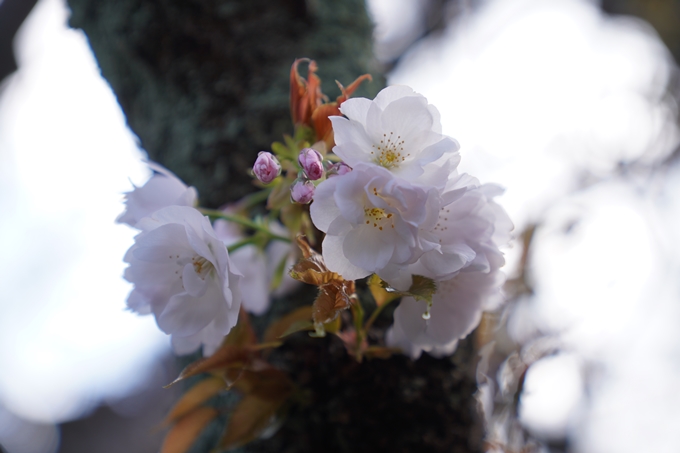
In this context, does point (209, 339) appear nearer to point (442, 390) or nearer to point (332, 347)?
point (332, 347)

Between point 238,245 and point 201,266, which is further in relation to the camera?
point 238,245

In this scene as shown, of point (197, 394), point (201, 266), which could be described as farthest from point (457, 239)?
point (197, 394)

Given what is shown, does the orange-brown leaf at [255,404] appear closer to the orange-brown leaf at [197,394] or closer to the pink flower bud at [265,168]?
the orange-brown leaf at [197,394]

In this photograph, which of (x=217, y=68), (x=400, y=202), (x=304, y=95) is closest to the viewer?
(x=400, y=202)

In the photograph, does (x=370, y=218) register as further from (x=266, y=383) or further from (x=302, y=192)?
(x=266, y=383)

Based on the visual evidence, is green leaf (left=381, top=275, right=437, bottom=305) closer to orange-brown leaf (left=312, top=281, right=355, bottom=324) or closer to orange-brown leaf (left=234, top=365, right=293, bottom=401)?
orange-brown leaf (left=312, top=281, right=355, bottom=324)

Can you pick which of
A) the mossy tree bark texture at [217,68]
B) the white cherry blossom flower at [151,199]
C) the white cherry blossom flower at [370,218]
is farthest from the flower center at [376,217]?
the mossy tree bark texture at [217,68]
